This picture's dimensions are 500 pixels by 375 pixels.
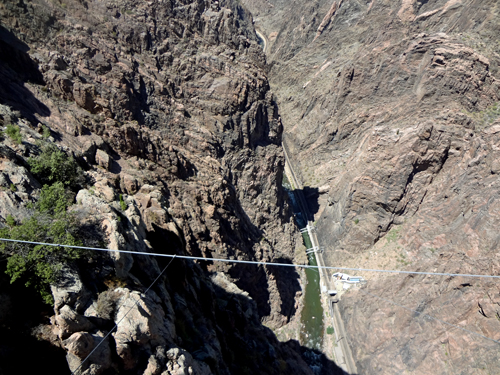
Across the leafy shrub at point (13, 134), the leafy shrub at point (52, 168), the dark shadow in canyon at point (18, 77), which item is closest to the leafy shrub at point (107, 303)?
the leafy shrub at point (52, 168)

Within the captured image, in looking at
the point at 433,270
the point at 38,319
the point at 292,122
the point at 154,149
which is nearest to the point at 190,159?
the point at 154,149

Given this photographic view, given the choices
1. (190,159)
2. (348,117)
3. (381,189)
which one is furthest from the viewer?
(348,117)

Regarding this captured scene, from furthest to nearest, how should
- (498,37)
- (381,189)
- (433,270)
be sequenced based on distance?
1. (498,37)
2. (381,189)
3. (433,270)

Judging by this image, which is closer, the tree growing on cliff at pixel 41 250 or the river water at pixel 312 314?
the tree growing on cliff at pixel 41 250

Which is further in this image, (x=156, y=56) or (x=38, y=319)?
(x=156, y=56)

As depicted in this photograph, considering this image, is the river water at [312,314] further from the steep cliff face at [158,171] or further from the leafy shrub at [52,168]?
the leafy shrub at [52,168]

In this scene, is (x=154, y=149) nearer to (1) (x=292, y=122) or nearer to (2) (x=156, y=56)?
(2) (x=156, y=56)
